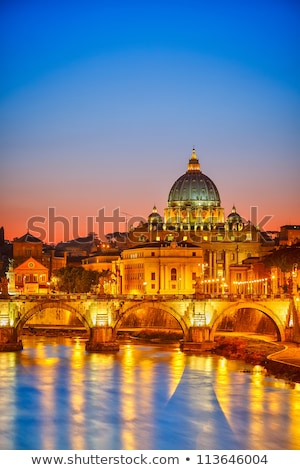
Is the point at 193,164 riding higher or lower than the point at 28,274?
higher

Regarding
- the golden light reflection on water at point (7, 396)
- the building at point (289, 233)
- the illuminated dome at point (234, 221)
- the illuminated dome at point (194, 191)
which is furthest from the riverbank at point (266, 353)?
the illuminated dome at point (194, 191)

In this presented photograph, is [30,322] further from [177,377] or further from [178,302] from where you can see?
[177,377]

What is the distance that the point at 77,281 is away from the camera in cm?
8562

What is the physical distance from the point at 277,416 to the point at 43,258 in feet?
261

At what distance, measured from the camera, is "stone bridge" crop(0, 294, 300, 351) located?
49688mm

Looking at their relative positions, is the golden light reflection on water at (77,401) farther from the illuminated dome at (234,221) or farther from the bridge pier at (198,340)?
the illuminated dome at (234,221)

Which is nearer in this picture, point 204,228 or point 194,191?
point 204,228

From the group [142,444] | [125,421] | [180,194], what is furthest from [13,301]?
[180,194]

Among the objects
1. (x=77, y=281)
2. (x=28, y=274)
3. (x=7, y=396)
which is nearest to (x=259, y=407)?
(x=7, y=396)

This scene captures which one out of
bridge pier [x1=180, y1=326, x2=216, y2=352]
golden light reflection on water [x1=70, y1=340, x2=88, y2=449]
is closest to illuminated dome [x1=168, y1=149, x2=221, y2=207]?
bridge pier [x1=180, y1=326, x2=216, y2=352]

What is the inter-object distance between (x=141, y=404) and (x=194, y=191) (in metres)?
89.2

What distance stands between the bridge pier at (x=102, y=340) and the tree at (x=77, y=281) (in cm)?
3376

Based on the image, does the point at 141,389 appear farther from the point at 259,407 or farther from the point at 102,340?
the point at 102,340

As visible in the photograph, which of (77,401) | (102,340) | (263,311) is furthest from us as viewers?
(263,311)
